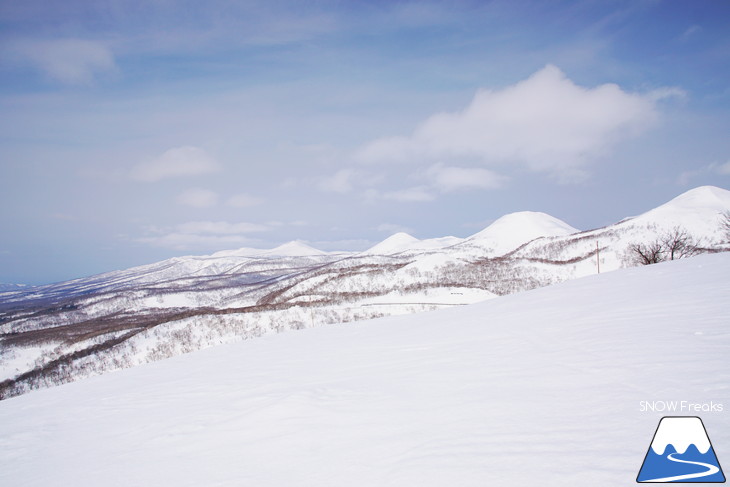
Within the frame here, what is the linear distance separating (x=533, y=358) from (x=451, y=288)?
2931 inches

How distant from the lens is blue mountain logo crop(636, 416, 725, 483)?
2.43 metres

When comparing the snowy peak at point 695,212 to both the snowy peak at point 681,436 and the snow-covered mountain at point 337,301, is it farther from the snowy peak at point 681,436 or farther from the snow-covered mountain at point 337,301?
the snowy peak at point 681,436

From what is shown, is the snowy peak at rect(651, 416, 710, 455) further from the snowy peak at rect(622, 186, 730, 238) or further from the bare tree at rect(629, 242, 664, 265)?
the snowy peak at rect(622, 186, 730, 238)

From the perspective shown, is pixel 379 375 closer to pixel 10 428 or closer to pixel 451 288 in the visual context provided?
pixel 10 428

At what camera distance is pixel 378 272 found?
109 m

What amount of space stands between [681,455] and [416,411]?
233cm

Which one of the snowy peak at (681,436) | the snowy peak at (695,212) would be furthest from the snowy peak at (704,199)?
the snowy peak at (681,436)

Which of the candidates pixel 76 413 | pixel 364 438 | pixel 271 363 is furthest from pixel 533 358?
pixel 76 413

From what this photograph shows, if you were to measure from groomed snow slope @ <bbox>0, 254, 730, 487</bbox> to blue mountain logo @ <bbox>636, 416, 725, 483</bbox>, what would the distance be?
0.07 meters

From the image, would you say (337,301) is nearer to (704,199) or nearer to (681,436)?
(681,436)

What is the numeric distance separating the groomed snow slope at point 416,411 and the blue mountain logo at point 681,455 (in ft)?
0.22

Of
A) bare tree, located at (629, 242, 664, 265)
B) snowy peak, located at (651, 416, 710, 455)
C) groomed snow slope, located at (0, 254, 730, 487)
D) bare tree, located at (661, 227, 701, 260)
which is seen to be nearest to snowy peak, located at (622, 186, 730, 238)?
bare tree, located at (661, 227, 701, 260)

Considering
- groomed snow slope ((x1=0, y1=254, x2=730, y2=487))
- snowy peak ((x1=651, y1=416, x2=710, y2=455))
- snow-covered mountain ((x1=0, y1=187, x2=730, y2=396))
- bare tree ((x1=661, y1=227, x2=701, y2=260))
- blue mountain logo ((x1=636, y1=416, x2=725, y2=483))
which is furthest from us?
snow-covered mountain ((x1=0, y1=187, x2=730, y2=396))

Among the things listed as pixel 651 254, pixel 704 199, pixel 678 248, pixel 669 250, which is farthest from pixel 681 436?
pixel 704 199
